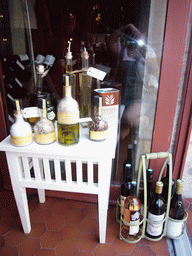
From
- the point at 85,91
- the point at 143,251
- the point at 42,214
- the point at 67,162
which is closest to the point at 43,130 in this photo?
the point at 67,162

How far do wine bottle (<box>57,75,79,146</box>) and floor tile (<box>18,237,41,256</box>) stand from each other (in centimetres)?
64

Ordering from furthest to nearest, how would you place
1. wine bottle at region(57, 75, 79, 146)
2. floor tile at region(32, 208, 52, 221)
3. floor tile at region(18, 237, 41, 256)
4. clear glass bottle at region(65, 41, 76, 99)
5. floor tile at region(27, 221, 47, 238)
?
floor tile at region(32, 208, 52, 221) < floor tile at region(27, 221, 47, 238) < floor tile at region(18, 237, 41, 256) < clear glass bottle at region(65, 41, 76, 99) < wine bottle at region(57, 75, 79, 146)

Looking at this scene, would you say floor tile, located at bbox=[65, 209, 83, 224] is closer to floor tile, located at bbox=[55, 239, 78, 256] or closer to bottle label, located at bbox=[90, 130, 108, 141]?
floor tile, located at bbox=[55, 239, 78, 256]

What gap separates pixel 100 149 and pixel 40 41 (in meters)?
0.82

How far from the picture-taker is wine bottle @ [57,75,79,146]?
877 millimetres

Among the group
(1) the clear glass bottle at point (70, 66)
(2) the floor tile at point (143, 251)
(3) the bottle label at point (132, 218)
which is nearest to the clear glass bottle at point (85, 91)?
(1) the clear glass bottle at point (70, 66)

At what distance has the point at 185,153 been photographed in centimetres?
122

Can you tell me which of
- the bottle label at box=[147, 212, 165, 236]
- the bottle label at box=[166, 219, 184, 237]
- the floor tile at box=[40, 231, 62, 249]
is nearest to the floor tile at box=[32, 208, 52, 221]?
the floor tile at box=[40, 231, 62, 249]

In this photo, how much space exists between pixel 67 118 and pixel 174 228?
2.78 feet

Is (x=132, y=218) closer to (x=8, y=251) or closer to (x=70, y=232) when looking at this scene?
(x=70, y=232)

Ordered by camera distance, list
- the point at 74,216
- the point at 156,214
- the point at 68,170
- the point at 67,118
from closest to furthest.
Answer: the point at 67,118
the point at 68,170
the point at 156,214
the point at 74,216

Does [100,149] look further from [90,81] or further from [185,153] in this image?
[185,153]

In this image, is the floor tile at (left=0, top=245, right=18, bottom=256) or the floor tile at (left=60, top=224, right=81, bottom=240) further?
the floor tile at (left=60, top=224, right=81, bottom=240)

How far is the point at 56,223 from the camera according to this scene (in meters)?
1.27
